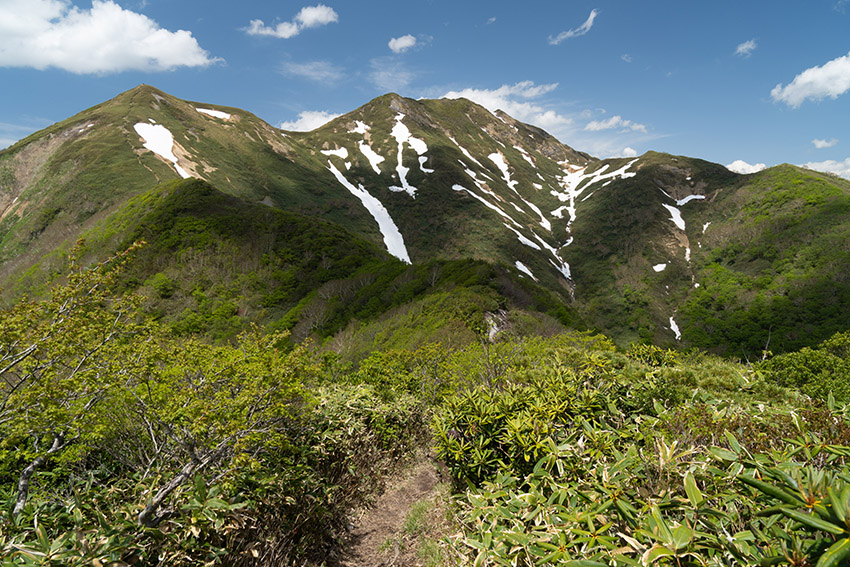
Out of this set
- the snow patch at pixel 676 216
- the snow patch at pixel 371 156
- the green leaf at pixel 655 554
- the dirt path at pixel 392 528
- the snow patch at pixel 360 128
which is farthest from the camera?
the snow patch at pixel 360 128

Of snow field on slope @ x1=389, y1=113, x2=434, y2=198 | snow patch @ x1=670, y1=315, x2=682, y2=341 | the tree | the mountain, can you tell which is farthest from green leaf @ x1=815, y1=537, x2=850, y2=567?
snow field on slope @ x1=389, y1=113, x2=434, y2=198

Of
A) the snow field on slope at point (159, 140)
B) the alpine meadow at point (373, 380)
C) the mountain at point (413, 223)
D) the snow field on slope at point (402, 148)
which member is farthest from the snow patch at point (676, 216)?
the snow field on slope at point (159, 140)

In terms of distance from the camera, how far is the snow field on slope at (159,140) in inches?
2859

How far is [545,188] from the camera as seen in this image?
489 ft

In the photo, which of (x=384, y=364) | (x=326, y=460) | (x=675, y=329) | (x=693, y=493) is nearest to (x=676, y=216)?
(x=675, y=329)

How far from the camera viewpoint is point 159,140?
77438 mm

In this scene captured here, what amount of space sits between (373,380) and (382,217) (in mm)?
93548

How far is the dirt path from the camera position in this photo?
581 cm

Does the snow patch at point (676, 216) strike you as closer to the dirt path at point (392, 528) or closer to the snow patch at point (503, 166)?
the snow patch at point (503, 166)

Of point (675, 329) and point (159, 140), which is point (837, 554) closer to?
point (675, 329)

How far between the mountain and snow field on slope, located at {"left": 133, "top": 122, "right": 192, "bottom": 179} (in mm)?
392

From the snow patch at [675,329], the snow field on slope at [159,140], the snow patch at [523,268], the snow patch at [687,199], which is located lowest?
the snow patch at [675,329]

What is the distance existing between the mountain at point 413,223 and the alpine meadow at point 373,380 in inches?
21.9

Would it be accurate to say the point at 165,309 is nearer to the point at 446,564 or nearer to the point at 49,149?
the point at 446,564
